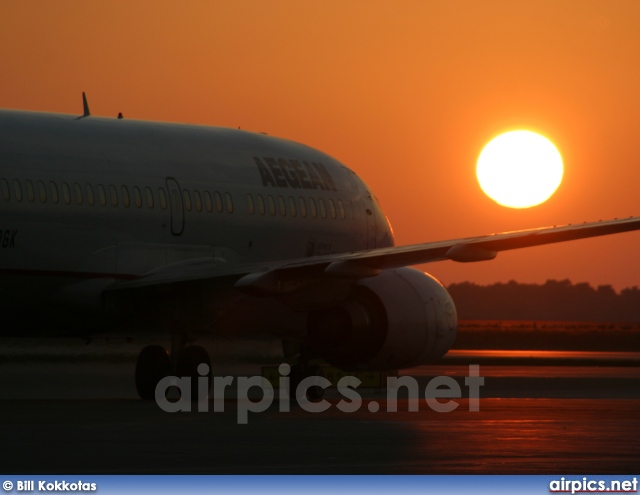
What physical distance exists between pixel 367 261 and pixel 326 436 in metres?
4.61

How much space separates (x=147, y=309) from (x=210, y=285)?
1.35 m

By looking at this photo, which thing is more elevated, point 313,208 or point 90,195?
point 313,208

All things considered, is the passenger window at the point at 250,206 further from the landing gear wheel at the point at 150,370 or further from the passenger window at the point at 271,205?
the landing gear wheel at the point at 150,370

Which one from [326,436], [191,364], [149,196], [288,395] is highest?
[149,196]

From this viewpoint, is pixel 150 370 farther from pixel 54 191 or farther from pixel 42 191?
pixel 42 191

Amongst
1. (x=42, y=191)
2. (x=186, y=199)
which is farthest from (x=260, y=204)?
(x=42, y=191)

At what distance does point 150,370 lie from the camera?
26656 millimetres

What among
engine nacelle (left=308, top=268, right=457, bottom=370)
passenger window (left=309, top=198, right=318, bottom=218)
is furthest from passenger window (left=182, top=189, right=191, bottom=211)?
engine nacelle (left=308, top=268, right=457, bottom=370)

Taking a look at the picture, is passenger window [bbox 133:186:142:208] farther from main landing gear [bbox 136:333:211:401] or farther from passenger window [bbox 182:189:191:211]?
main landing gear [bbox 136:333:211:401]

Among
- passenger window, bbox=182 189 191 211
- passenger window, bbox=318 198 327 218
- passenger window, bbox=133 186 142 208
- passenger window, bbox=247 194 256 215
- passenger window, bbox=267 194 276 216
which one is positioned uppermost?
passenger window, bbox=318 198 327 218

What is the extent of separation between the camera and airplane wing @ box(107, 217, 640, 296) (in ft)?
68.4

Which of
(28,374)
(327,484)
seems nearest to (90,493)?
(327,484)

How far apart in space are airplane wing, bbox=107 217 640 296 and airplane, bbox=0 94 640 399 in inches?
0.9

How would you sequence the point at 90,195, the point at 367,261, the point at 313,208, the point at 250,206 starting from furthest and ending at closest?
the point at 313,208, the point at 250,206, the point at 90,195, the point at 367,261
